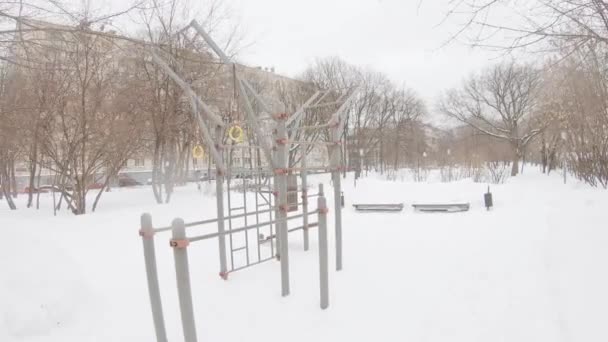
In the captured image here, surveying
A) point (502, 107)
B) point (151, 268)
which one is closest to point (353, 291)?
point (151, 268)

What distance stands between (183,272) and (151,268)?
1.51 feet

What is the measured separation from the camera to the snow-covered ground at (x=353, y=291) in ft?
10.7

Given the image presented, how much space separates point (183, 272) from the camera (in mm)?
2576

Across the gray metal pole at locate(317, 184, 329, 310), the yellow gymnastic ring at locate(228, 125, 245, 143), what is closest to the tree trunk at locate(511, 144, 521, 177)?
the yellow gymnastic ring at locate(228, 125, 245, 143)

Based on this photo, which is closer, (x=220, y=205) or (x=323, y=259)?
(x=323, y=259)

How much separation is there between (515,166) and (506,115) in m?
5.07

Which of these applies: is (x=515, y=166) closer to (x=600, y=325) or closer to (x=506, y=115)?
(x=506, y=115)

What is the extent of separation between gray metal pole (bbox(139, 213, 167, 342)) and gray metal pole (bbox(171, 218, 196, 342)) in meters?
0.37

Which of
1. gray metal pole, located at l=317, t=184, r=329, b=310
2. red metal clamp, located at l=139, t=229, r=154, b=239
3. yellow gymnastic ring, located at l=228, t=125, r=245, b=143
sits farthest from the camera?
yellow gymnastic ring, located at l=228, t=125, r=245, b=143

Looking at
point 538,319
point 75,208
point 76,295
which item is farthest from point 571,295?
point 75,208

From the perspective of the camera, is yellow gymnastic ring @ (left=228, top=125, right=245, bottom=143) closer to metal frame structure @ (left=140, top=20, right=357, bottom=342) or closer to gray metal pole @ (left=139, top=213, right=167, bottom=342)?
metal frame structure @ (left=140, top=20, right=357, bottom=342)

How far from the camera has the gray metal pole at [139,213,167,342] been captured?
284 centimetres

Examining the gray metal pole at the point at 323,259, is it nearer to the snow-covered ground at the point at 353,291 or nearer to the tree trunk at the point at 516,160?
the snow-covered ground at the point at 353,291

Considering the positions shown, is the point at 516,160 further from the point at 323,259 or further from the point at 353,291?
the point at 323,259
